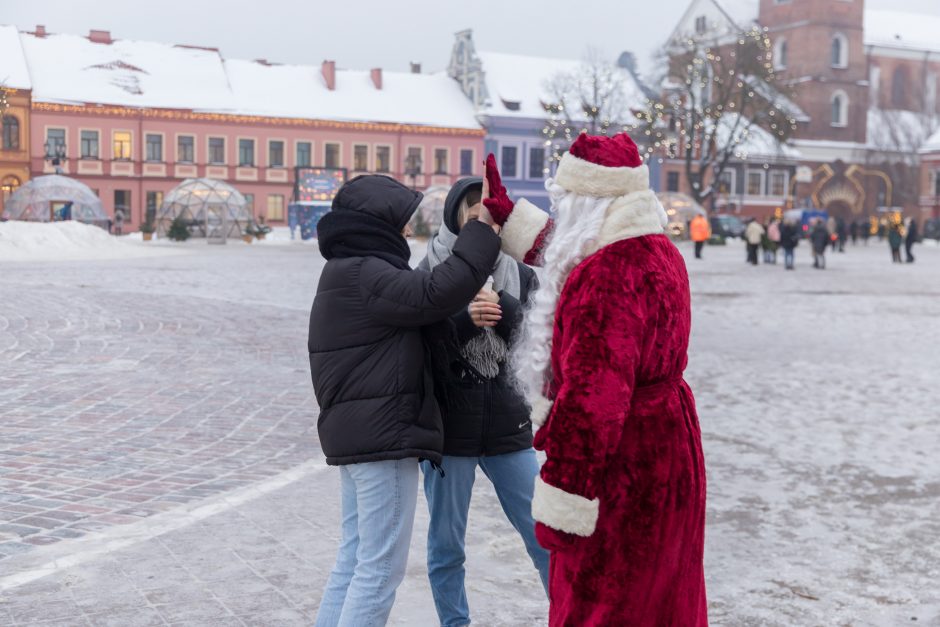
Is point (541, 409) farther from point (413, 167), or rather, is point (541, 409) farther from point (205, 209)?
point (413, 167)

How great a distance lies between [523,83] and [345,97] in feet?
34.8

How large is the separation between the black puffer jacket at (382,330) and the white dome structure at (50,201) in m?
45.7

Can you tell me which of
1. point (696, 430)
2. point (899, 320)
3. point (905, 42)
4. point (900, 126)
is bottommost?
point (899, 320)

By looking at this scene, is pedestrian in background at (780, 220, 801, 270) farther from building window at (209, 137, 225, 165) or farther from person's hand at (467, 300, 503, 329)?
building window at (209, 137, 225, 165)

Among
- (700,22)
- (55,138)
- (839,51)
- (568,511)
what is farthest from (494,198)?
(839,51)

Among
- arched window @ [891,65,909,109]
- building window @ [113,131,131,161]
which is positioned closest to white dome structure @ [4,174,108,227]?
building window @ [113,131,131,161]

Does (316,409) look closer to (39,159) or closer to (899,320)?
(899,320)

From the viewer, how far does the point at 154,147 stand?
59594 millimetres

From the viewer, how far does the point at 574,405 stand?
276cm

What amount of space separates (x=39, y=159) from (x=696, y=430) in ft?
191

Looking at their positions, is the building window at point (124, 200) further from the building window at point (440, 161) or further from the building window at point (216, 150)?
the building window at point (440, 161)

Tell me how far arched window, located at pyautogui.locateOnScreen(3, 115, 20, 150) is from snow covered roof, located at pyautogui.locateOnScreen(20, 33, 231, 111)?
1703 mm

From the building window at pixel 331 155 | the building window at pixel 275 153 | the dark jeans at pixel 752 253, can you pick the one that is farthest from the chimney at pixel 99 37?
the dark jeans at pixel 752 253

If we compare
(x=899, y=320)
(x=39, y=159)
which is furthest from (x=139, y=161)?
(x=899, y=320)
